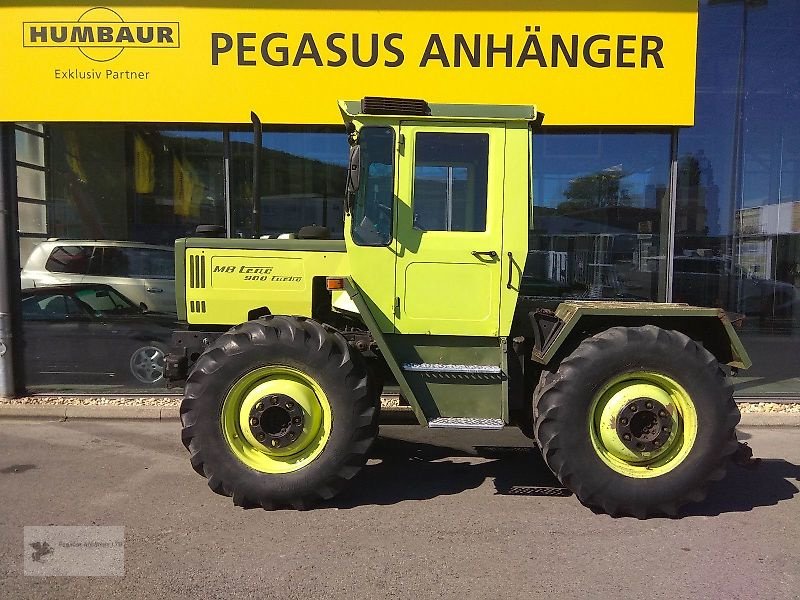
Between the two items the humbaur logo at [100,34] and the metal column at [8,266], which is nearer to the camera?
the humbaur logo at [100,34]

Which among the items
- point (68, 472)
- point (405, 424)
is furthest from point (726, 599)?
point (68, 472)

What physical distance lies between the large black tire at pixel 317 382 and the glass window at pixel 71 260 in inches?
160

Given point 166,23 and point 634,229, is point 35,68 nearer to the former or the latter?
point 166,23

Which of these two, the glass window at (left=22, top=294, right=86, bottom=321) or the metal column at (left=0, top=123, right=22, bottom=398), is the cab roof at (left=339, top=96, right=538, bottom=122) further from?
the glass window at (left=22, top=294, right=86, bottom=321)

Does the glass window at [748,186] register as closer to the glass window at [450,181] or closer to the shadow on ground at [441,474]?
the shadow on ground at [441,474]

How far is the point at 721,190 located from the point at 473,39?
3.62m

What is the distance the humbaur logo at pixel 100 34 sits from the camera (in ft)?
21.0

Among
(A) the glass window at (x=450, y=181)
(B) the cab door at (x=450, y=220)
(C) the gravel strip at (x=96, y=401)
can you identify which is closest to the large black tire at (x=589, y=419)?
(B) the cab door at (x=450, y=220)

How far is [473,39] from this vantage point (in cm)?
643

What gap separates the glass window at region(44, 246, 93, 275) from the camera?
7082 mm

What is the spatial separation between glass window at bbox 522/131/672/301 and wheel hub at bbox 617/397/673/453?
308 cm

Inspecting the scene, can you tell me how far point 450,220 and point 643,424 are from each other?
6.30 ft

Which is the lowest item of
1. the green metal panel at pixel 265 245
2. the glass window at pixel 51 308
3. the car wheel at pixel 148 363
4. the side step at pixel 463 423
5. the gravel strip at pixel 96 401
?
the gravel strip at pixel 96 401

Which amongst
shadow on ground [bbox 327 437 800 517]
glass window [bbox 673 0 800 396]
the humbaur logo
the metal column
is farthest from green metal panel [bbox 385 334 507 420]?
the metal column
